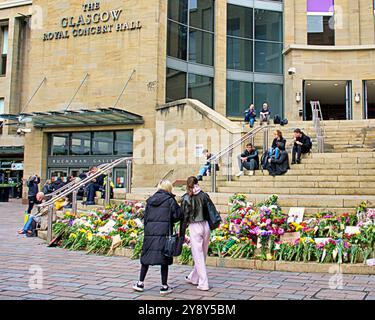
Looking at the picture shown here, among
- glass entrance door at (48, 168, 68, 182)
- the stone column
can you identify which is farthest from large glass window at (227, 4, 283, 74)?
glass entrance door at (48, 168, 68, 182)

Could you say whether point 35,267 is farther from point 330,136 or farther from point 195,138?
point 330,136

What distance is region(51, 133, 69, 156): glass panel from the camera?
24.8 meters

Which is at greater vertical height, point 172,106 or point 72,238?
point 172,106

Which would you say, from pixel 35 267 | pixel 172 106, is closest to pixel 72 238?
pixel 35 267

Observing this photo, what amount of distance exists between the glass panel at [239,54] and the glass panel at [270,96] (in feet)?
4.68

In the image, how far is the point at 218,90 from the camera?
26.3m

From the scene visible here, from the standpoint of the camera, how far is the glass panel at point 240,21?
27.6m

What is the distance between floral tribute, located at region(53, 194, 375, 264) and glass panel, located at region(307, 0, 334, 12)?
21.6 meters

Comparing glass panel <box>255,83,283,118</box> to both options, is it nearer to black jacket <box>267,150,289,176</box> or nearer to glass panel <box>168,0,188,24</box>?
glass panel <box>168,0,188,24</box>

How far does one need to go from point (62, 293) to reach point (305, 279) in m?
3.57

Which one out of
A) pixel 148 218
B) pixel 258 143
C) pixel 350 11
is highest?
pixel 350 11

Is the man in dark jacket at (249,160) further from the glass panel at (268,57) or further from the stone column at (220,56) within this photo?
the glass panel at (268,57)

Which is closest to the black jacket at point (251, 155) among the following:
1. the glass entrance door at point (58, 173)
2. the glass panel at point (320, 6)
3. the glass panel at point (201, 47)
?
the glass panel at point (201, 47)

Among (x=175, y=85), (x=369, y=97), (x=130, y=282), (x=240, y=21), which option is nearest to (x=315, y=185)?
(x=130, y=282)
